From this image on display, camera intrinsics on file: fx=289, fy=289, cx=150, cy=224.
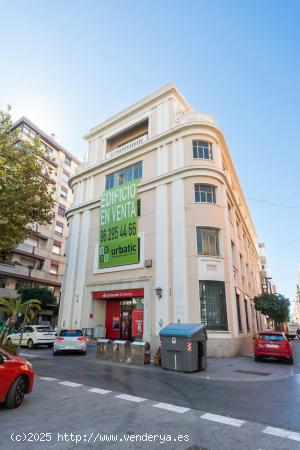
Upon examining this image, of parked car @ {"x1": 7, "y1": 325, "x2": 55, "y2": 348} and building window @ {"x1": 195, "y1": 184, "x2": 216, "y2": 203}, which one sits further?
building window @ {"x1": 195, "y1": 184, "x2": 216, "y2": 203}

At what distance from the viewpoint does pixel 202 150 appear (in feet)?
70.9

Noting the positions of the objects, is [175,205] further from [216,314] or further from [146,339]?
[146,339]

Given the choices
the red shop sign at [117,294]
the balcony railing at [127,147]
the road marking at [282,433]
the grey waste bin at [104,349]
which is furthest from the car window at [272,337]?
the balcony railing at [127,147]

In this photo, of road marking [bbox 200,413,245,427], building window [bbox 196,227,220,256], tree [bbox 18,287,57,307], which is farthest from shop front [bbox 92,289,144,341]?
road marking [bbox 200,413,245,427]

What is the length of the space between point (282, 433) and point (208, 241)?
14.7 m

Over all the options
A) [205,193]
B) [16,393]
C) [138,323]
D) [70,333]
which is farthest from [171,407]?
[205,193]

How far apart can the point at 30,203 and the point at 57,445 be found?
13.7 meters

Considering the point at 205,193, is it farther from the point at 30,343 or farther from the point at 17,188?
the point at 30,343

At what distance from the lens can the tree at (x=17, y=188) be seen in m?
14.9

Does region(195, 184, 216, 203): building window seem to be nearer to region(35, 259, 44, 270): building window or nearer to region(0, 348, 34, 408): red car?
region(0, 348, 34, 408): red car

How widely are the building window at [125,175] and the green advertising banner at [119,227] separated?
1.08 metres

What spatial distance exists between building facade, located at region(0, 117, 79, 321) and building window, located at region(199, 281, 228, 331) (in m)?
20.9

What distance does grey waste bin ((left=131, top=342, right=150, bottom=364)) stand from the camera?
1328 cm

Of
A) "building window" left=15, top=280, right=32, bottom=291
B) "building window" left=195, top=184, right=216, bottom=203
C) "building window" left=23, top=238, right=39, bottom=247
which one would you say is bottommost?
"building window" left=15, top=280, right=32, bottom=291
